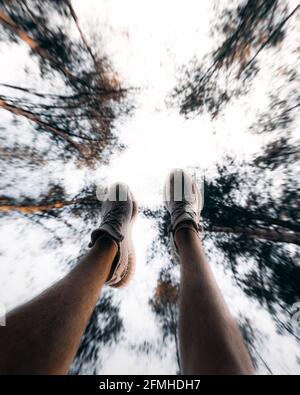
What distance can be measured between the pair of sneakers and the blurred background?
0.08 m

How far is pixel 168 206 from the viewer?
1361 mm

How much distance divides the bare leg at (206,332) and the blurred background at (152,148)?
0.68 meters

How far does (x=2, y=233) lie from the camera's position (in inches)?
48.0

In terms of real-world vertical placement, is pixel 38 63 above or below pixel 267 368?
above

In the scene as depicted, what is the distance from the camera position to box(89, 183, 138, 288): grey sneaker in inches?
36.7

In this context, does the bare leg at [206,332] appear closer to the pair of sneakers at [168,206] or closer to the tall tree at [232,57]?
the pair of sneakers at [168,206]

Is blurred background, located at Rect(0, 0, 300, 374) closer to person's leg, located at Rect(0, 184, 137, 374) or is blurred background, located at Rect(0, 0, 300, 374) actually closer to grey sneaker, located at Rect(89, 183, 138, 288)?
grey sneaker, located at Rect(89, 183, 138, 288)

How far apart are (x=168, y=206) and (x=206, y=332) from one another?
34.8 inches

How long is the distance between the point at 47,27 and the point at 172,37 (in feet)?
1.68

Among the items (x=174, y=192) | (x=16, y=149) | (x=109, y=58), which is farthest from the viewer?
(x=174, y=192)

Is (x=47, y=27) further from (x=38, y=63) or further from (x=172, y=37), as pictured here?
(x=172, y=37)

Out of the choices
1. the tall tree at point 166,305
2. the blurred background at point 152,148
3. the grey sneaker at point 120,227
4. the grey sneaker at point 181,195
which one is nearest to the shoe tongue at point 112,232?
the grey sneaker at point 120,227

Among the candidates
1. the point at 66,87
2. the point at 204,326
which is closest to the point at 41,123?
the point at 66,87
